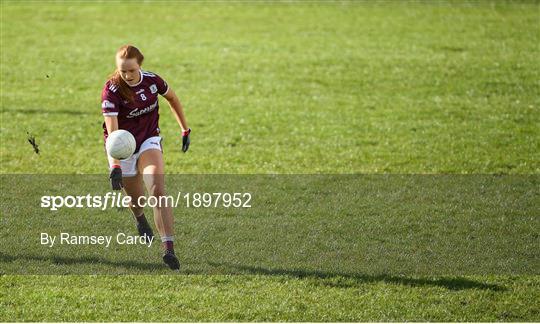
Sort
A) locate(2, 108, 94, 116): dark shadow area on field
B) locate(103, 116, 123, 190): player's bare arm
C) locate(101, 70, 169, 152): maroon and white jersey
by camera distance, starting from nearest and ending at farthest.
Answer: locate(103, 116, 123, 190): player's bare arm → locate(101, 70, 169, 152): maroon and white jersey → locate(2, 108, 94, 116): dark shadow area on field

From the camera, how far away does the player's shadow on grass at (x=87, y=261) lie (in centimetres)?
1020

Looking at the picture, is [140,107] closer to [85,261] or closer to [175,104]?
A: [175,104]

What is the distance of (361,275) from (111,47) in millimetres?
16856

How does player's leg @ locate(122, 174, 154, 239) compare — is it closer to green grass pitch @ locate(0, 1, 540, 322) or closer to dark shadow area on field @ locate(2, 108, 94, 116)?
green grass pitch @ locate(0, 1, 540, 322)

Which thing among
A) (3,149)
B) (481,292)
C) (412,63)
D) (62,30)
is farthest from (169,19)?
(481,292)

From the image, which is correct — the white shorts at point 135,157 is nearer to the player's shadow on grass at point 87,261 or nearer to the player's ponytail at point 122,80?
the player's ponytail at point 122,80

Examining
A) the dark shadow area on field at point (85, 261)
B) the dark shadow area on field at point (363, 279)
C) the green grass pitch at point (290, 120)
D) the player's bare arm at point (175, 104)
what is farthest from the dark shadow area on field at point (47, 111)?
the dark shadow area on field at point (363, 279)

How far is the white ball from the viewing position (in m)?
9.93

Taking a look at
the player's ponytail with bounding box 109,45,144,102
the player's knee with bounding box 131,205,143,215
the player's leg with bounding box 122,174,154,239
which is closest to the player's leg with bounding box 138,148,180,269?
the player's leg with bounding box 122,174,154,239

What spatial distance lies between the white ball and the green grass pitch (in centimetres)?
127

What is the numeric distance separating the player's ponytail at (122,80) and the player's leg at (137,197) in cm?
105

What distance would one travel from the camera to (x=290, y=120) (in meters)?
19.0

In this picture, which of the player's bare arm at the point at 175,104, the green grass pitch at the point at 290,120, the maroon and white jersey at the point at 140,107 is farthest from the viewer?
the player's bare arm at the point at 175,104

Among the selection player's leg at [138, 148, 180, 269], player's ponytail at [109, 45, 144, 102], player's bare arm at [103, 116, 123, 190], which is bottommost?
player's leg at [138, 148, 180, 269]
